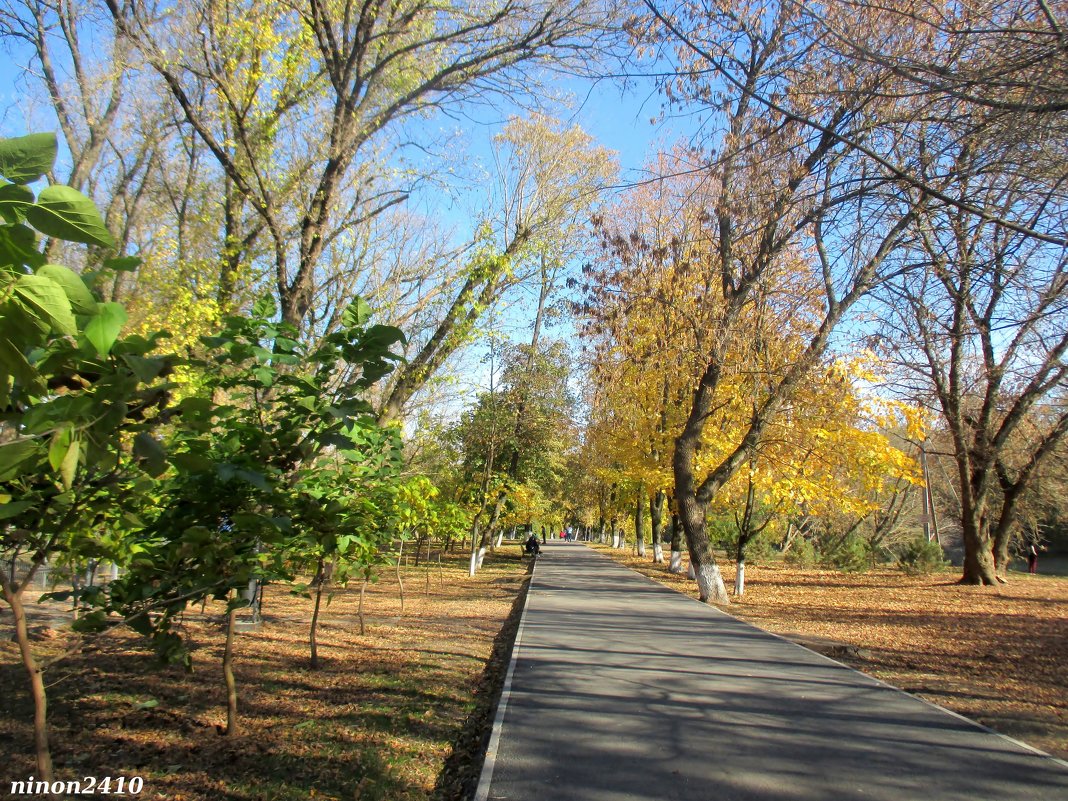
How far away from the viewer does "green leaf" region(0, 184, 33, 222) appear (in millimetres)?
1566

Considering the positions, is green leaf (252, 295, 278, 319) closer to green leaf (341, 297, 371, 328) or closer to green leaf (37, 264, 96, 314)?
green leaf (341, 297, 371, 328)

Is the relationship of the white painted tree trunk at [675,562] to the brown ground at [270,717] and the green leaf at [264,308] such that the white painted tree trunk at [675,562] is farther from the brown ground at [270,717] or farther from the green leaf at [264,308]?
the green leaf at [264,308]

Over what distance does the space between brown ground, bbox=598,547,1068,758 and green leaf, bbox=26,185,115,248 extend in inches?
270

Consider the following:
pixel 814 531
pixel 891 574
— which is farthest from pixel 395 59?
pixel 814 531

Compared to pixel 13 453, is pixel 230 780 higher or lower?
lower

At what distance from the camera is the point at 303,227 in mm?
9469

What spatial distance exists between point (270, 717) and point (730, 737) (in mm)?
3815

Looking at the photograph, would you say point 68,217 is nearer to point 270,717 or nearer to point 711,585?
point 270,717

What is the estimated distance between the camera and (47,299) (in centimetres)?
154

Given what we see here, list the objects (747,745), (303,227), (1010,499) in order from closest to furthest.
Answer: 1. (747,745)
2. (303,227)
3. (1010,499)

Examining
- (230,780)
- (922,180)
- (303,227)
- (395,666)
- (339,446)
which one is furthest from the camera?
(303,227)

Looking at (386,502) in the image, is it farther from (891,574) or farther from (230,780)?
(891,574)

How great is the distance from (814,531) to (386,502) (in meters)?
33.1

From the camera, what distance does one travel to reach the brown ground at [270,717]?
4.25 m
